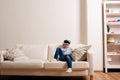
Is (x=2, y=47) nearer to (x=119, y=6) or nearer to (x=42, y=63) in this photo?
(x=42, y=63)

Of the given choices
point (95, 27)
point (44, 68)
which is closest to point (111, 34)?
point (95, 27)

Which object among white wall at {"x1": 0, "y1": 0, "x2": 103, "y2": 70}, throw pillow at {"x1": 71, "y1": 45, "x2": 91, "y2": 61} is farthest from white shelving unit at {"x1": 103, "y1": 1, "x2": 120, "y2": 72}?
throw pillow at {"x1": 71, "y1": 45, "x2": 91, "y2": 61}

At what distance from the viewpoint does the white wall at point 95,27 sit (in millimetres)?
5000

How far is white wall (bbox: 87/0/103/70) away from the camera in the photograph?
16.4 feet

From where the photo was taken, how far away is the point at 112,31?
5207 millimetres

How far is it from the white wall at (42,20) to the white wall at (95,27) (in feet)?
1.14

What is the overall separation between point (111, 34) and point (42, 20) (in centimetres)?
191

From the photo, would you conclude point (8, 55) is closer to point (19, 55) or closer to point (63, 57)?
point (19, 55)

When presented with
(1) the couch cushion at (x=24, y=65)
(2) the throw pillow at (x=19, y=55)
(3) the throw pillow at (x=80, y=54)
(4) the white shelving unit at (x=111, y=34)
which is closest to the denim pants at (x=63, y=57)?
(3) the throw pillow at (x=80, y=54)

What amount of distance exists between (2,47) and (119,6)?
3.43 meters

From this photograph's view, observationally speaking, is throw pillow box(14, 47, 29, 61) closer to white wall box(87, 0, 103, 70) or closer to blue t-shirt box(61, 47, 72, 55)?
blue t-shirt box(61, 47, 72, 55)

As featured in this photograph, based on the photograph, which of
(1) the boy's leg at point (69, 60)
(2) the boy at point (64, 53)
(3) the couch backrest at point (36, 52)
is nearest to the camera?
(1) the boy's leg at point (69, 60)

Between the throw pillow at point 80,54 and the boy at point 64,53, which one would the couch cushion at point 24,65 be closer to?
the boy at point 64,53

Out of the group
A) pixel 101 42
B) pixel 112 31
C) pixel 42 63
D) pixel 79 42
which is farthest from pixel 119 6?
pixel 42 63
